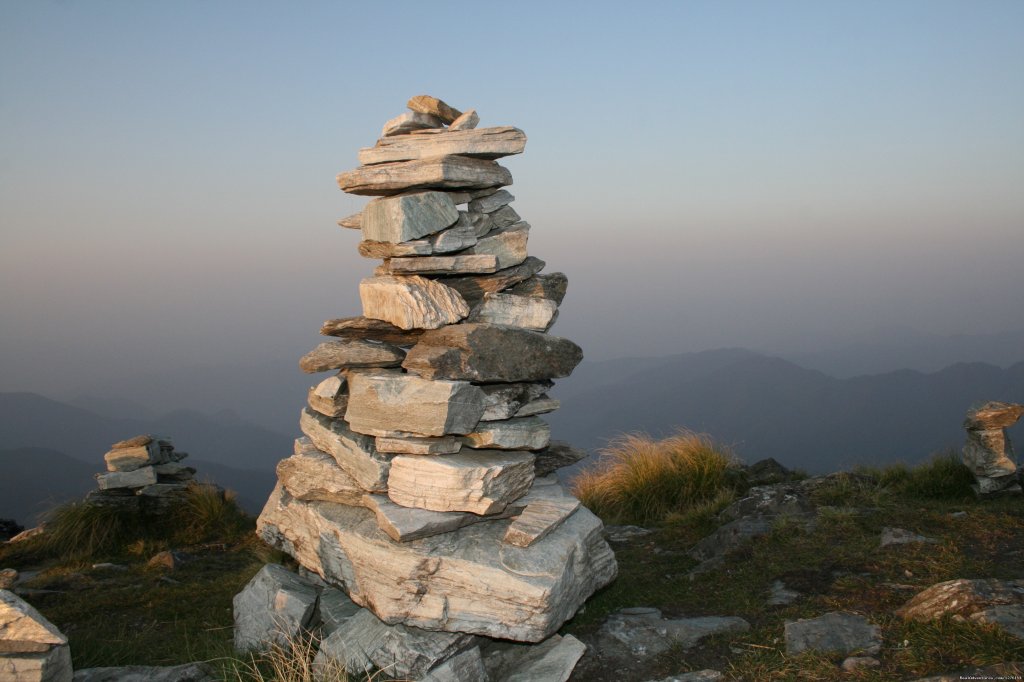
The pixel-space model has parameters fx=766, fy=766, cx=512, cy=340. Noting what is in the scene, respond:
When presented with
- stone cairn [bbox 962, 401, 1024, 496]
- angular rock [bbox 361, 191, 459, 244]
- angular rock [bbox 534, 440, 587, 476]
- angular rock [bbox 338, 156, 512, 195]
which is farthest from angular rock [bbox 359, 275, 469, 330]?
stone cairn [bbox 962, 401, 1024, 496]

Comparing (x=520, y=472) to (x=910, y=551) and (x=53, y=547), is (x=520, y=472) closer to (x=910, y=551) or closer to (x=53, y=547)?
(x=910, y=551)

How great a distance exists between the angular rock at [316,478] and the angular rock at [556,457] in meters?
1.90

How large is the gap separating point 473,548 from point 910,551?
15.5ft

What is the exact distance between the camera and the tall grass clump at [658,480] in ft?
39.0

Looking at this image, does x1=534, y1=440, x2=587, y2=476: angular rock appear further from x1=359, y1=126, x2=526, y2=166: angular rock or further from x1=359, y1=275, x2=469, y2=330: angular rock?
x1=359, y1=126, x2=526, y2=166: angular rock

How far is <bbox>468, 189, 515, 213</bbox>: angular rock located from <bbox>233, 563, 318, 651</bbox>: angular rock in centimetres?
427

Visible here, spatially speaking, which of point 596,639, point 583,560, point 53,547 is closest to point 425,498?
point 583,560

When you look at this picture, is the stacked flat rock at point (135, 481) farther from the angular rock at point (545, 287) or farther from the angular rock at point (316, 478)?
the angular rock at point (545, 287)

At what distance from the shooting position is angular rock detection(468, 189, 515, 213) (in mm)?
8023

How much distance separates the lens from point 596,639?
7074mm

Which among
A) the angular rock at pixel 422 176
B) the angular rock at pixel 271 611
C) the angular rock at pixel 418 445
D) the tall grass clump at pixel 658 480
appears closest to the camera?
the angular rock at pixel 418 445

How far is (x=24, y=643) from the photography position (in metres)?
5.77

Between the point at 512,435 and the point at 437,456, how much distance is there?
77cm

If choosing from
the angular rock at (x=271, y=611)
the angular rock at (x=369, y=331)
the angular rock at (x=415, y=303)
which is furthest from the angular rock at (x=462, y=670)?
the angular rock at (x=369, y=331)
